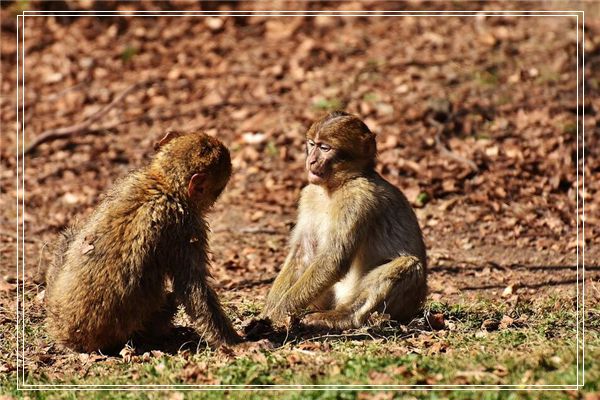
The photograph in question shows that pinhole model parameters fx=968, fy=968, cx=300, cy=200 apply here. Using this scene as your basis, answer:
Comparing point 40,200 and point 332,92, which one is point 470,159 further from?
point 40,200

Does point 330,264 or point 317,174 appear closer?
point 330,264

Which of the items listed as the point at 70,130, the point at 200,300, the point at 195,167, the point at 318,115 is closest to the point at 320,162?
the point at 195,167

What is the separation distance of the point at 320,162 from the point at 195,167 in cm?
119

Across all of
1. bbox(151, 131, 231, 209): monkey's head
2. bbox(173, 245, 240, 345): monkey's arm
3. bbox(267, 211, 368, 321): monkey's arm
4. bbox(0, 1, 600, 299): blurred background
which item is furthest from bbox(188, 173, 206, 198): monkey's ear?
bbox(0, 1, 600, 299): blurred background

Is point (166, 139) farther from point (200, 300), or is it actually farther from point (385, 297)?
point (385, 297)

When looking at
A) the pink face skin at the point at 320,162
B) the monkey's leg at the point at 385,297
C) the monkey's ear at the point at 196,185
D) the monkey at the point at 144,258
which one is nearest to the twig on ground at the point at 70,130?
the monkey at the point at 144,258

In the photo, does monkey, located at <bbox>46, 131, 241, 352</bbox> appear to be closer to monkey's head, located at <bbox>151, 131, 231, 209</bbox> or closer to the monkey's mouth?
monkey's head, located at <bbox>151, 131, 231, 209</bbox>

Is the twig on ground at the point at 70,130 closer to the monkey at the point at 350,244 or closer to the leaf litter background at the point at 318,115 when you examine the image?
the leaf litter background at the point at 318,115

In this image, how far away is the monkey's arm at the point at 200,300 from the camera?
745 cm

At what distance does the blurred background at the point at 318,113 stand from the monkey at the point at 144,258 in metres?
2.68

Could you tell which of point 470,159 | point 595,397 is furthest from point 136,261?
point 470,159

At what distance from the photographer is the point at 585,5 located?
17.1 m

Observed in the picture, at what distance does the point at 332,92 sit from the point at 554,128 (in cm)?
351

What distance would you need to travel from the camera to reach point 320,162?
324 inches
